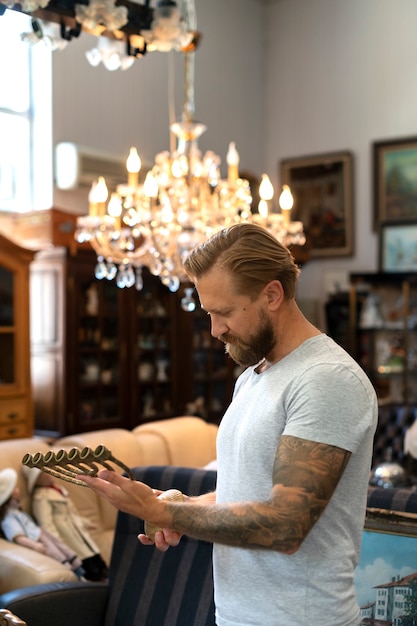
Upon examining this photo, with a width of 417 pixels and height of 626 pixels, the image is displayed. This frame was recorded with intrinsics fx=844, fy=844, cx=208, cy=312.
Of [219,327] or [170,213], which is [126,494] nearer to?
[219,327]

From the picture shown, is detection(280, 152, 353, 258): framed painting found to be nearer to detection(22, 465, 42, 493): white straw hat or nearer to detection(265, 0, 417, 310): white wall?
detection(265, 0, 417, 310): white wall

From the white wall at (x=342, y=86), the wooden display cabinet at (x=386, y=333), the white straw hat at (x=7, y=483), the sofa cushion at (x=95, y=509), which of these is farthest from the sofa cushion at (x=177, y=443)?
the white wall at (x=342, y=86)

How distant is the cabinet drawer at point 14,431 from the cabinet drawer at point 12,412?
0.07ft

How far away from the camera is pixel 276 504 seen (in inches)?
53.4

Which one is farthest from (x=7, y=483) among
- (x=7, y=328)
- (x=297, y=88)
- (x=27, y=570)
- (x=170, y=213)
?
(x=297, y=88)

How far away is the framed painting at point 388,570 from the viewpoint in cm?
228

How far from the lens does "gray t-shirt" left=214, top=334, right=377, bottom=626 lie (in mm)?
1430

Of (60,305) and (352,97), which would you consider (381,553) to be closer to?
(60,305)

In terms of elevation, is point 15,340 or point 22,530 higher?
point 15,340

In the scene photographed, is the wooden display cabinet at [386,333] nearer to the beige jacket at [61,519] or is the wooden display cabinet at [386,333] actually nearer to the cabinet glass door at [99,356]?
the cabinet glass door at [99,356]

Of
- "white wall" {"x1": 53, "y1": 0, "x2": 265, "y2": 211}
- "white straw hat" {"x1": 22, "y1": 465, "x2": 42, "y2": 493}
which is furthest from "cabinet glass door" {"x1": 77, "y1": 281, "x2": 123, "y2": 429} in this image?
"white straw hat" {"x1": 22, "y1": 465, "x2": 42, "y2": 493}

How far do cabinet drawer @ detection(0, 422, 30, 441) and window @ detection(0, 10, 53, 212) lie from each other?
6.06 ft

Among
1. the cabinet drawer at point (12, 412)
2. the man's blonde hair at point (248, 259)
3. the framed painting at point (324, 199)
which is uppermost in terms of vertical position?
the framed painting at point (324, 199)

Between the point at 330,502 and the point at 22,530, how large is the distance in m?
2.40
